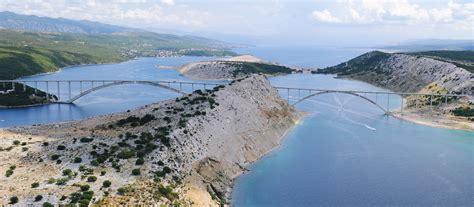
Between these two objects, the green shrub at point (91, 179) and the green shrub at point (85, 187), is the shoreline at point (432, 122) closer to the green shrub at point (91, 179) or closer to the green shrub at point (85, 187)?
the green shrub at point (91, 179)

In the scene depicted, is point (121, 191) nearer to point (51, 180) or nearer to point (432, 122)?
point (51, 180)

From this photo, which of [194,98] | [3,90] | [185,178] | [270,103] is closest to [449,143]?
[270,103]

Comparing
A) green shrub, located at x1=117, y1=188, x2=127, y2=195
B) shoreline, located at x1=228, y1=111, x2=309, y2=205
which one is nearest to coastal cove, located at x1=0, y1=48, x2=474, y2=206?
shoreline, located at x1=228, y1=111, x2=309, y2=205

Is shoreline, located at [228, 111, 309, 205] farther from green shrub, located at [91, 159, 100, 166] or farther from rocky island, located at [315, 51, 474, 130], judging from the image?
rocky island, located at [315, 51, 474, 130]

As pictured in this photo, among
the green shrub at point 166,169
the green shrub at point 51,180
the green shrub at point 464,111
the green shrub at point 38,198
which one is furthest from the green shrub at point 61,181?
the green shrub at point 464,111

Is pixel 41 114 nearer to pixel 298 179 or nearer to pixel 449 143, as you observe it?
pixel 298 179

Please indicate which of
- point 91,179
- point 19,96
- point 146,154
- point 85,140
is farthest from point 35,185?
point 19,96
